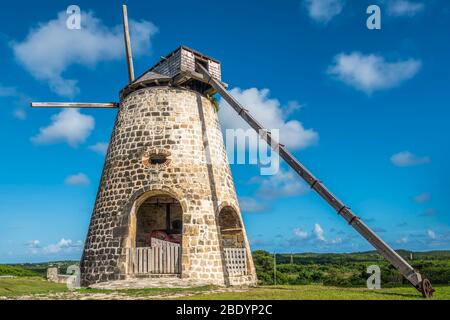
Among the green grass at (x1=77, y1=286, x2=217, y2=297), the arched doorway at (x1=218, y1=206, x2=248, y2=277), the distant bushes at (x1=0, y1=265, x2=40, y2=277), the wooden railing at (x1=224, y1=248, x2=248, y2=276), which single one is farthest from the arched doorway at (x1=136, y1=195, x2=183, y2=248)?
the distant bushes at (x1=0, y1=265, x2=40, y2=277)

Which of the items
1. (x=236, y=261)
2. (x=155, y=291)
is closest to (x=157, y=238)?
(x=236, y=261)

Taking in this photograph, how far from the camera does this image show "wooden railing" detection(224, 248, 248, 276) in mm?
17469

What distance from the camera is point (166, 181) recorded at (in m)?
17.4

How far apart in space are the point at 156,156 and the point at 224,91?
4.27 m

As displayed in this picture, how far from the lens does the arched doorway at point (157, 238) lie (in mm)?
16422

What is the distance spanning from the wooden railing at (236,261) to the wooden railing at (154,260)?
2179 millimetres

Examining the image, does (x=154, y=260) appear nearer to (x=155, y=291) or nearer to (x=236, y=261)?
(x=155, y=291)

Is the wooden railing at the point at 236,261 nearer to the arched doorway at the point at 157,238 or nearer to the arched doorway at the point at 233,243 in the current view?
the arched doorway at the point at 233,243

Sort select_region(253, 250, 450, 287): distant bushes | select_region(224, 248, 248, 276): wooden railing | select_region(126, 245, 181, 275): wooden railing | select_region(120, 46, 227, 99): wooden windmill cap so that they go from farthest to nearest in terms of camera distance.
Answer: select_region(253, 250, 450, 287): distant bushes
select_region(120, 46, 227, 99): wooden windmill cap
select_region(224, 248, 248, 276): wooden railing
select_region(126, 245, 181, 275): wooden railing

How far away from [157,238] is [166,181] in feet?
11.7

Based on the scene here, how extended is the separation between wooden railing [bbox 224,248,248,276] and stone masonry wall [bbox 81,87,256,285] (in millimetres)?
321

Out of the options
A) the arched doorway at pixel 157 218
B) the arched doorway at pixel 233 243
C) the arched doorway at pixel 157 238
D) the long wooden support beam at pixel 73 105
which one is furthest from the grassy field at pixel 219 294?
the long wooden support beam at pixel 73 105

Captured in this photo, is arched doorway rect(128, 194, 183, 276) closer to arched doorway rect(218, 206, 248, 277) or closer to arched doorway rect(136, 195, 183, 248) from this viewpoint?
arched doorway rect(136, 195, 183, 248)
